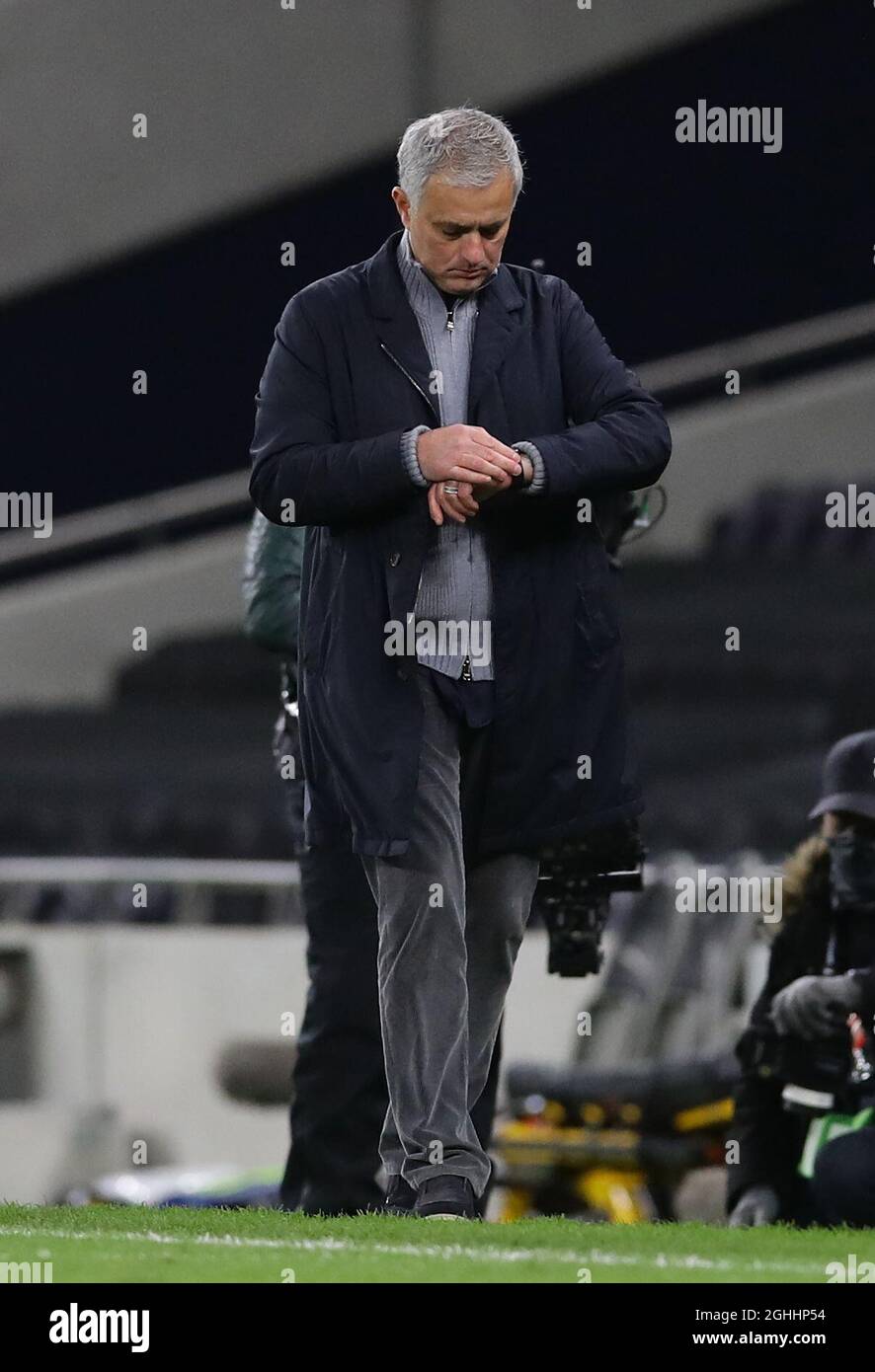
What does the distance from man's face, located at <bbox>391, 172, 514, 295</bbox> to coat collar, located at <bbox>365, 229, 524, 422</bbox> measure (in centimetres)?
6

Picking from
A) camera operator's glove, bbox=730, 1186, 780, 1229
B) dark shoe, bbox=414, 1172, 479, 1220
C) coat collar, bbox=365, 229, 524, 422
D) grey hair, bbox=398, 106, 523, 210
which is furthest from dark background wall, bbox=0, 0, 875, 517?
dark shoe, bbox=414, 1172, 479, 1220

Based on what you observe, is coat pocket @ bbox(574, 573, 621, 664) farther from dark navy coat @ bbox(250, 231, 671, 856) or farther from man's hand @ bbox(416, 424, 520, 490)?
man's hand @ bbox(416, 424, 520, 490)

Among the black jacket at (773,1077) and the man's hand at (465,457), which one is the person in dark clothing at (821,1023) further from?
the man's hand at (465,457)

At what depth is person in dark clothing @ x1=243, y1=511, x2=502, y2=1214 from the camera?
3.71 meters

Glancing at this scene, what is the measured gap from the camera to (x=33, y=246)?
13.9m

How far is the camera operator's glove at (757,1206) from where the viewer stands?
391cm

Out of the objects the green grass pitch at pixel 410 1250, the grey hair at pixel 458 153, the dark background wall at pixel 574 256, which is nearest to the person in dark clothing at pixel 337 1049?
the green grass pitch at pixel 410 1250

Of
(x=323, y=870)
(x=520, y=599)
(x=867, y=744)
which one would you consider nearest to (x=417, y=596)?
(x=520, y=599)

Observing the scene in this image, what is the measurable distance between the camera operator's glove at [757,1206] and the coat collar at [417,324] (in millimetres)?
1496

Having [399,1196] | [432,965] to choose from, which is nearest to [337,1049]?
[399,1196]

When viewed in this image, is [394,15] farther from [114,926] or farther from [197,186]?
[114,926]

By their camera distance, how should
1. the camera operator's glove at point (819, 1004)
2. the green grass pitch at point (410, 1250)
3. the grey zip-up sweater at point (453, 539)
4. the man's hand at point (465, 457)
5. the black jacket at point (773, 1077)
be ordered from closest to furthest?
the green grass pitch at point (410, 1250) → the man's hand at point (465, 457) → the grey zip-up sweater at point (453, 539) → the camera operator's glove at point (819, 1004) → the black jacket at point (773, 1077)
